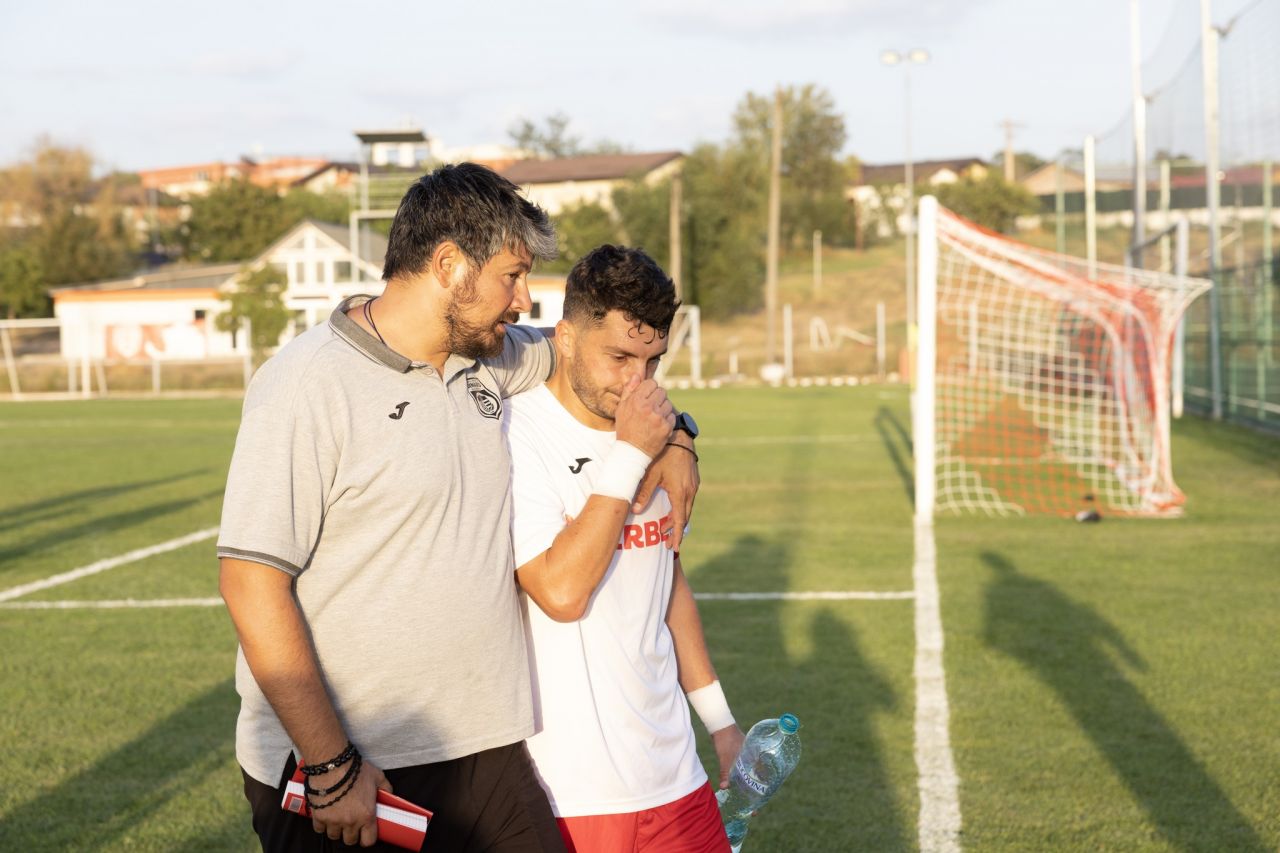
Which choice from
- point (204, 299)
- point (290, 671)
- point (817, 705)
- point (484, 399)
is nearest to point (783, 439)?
point (817, 705)

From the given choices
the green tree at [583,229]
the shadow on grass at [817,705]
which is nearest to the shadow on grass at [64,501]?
the shadow on grass at [817,705]

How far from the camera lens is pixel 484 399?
275 cm

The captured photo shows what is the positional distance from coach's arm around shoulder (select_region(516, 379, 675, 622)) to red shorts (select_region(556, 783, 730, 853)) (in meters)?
0.43

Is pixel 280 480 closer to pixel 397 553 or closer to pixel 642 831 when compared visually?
pixel 397 553

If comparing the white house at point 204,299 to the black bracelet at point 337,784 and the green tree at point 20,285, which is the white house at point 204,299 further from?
the black bracelet at point 337,784

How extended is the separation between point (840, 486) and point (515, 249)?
12.5m

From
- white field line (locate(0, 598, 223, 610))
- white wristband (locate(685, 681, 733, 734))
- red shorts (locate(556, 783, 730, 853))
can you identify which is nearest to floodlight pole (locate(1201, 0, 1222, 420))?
white field line (locate(0, 598, 223, 610))

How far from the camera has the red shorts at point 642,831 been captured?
111 inches

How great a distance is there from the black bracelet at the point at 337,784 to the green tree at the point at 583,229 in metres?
60.1

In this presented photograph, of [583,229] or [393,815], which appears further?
[583,229]

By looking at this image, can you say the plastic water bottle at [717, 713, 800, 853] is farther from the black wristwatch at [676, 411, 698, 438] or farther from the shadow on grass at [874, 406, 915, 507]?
the shadow on grass at [874, 406, 915, 507]

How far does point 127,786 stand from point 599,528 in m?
3.34

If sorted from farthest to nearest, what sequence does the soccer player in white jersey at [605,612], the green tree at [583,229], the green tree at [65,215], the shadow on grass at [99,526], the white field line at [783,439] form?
1. the green tree at [65,215]
2. the green tree at [583,229]
3. the white field line at [783,439]
4. the shadow on grass at [99,526]
5. the soccer player in white jersey at [605,612]

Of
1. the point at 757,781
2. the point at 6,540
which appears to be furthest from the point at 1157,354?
the point at 757,781
